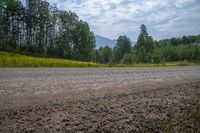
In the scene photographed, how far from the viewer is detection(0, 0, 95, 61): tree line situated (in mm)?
74244

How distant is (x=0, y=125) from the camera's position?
4906mm

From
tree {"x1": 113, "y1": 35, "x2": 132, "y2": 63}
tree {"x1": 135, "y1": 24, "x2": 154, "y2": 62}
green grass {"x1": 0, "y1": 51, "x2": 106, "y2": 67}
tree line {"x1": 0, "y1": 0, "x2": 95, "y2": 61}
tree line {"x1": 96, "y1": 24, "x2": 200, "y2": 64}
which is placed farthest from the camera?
tree {"x1": 113, "y1": 35, "x2": 132, "y2": 63}

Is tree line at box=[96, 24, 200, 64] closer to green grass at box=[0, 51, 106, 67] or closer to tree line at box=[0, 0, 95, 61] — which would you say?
tree line at box=[0, 0, 95, 61]

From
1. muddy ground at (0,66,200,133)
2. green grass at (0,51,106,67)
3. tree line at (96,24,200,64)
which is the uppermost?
tree line at (96,24,200,64)

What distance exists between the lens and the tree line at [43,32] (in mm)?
74244

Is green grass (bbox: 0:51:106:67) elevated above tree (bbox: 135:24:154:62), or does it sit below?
below

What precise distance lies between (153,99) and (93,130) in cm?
377

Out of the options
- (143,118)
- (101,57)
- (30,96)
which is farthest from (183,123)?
(101,57)

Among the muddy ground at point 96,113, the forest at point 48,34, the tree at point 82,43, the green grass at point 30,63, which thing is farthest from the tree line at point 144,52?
the muddy ground at point 96,113

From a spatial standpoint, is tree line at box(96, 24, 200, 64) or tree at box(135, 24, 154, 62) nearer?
tree line at box(96, 24, 200, 64)

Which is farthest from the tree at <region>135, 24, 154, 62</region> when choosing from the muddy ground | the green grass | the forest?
the muddy ground

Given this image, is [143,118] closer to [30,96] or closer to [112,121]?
[112,121]

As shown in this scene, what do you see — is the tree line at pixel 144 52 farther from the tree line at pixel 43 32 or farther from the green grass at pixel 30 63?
the green grass at pixel 30 63

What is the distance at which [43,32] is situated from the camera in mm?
78000
